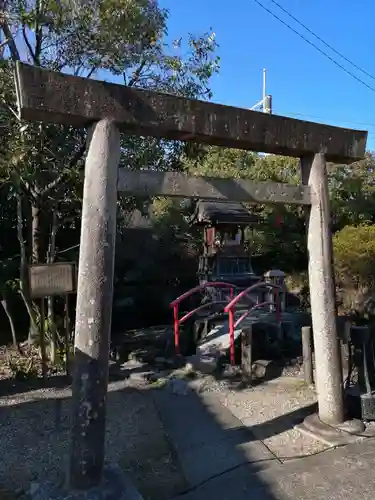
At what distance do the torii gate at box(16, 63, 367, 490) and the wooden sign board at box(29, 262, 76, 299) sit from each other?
1.99m

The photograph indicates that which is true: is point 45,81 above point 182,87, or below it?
below

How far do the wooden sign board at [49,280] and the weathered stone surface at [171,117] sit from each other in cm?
225

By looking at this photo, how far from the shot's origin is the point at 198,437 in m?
4.19

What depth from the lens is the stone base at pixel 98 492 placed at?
287 centimetres

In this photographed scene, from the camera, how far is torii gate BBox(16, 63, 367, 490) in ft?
9.92

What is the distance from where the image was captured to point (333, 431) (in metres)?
4.07

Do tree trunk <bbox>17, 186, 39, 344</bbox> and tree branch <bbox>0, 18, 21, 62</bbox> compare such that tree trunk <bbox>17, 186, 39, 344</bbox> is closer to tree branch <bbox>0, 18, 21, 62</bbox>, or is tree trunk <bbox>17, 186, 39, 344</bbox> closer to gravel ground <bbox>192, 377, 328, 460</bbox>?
tree branch <bbox>0, 18, 21, 62</bbox>

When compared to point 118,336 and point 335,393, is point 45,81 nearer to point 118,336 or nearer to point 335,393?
point 335,393

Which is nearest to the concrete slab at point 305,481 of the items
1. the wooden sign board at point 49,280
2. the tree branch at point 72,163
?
the wooden sign board at point 49,280

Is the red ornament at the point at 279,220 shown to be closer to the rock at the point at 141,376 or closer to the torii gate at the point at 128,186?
the rock at the point at 141,376

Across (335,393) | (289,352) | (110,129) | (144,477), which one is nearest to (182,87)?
(110,129)

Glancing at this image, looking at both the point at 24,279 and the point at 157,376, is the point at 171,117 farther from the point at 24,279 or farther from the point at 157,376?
the point at 24,279

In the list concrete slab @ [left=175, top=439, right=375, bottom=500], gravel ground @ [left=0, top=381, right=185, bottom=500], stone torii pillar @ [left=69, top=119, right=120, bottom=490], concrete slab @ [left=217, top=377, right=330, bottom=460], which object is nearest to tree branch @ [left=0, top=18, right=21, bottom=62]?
stone torii pillar @ [left=69, top=119, right=120, bottom=490]

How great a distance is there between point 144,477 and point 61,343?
4.60 m
